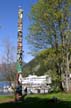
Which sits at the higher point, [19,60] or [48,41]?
[48,41]

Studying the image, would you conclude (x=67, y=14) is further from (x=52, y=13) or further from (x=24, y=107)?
(x=24, y=107)

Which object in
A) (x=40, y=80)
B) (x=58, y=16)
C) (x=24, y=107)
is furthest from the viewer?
(x=40, y=80)

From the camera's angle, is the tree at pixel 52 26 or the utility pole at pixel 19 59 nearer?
the utility pole at pixel 19 59

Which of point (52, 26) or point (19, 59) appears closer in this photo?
point (19, 59)

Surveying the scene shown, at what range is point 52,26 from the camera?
1567 inches

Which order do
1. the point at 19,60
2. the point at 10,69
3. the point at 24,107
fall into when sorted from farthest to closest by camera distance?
the point at 10,69 → the point at 19,60 → the point at 24,107

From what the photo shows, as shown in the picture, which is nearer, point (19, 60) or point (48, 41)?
point (19, 60)

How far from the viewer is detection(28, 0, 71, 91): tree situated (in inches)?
1551

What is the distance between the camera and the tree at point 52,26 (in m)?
39.4

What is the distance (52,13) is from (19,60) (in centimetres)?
1520

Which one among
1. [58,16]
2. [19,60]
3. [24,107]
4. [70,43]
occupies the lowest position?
[24,107]

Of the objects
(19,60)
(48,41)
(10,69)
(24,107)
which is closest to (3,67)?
(10,69)

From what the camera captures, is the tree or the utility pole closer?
the utility pole

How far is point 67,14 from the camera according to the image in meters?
39.7
